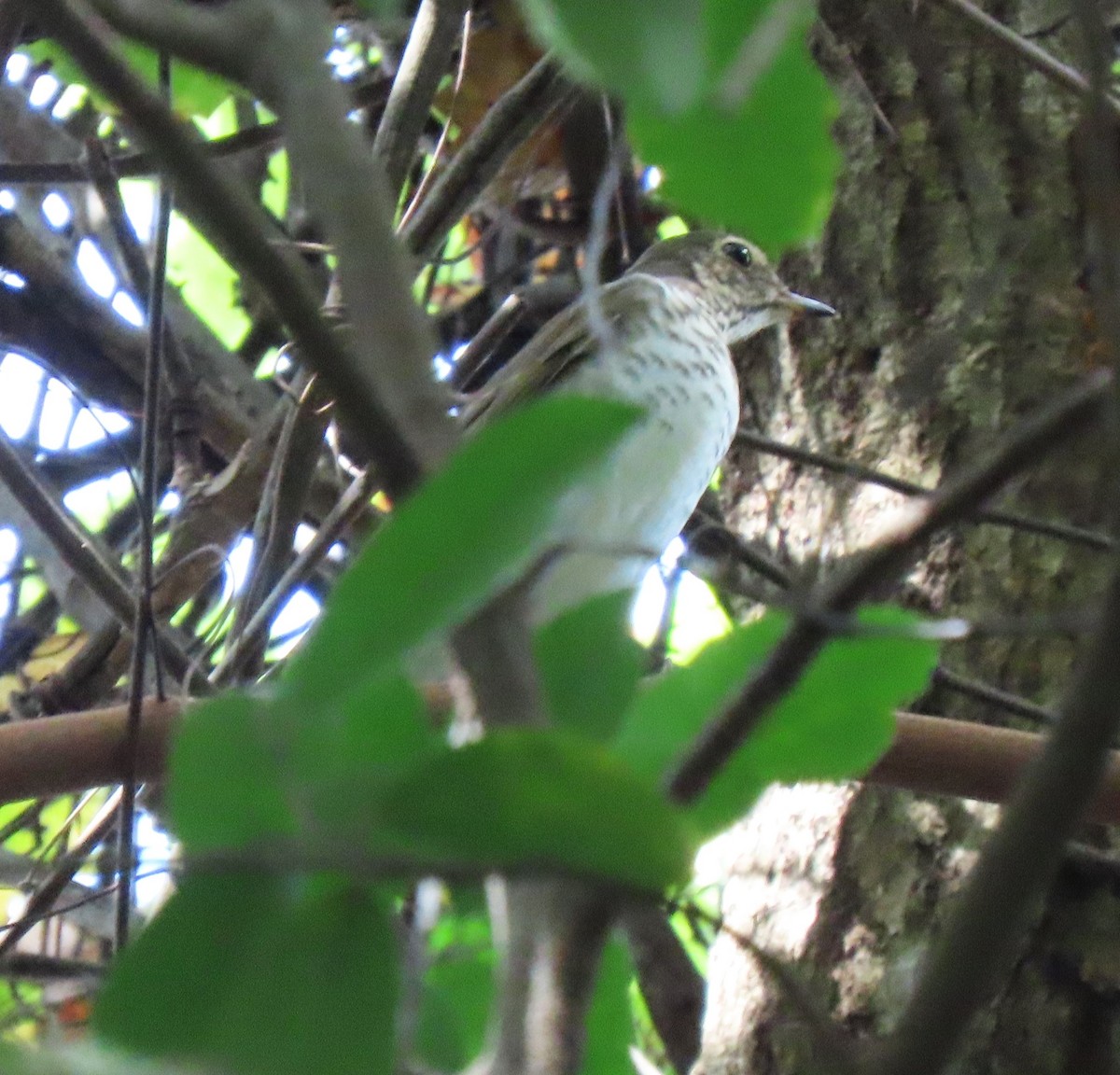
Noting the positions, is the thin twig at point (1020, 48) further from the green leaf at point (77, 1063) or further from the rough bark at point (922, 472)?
the green leaf at point (77, 1063)

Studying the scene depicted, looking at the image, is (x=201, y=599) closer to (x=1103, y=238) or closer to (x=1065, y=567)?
(x=1065, y=567)

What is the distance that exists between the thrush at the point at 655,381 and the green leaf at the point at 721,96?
3.30 ft

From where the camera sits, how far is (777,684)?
459 millimetres

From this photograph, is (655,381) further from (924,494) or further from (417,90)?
(924,494)

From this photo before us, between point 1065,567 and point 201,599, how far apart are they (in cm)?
132

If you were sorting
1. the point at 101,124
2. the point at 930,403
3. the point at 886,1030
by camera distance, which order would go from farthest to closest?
the point at 101,124 → the point at 930,403 → the point at 886,1030

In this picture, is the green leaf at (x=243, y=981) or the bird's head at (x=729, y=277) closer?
the green leaf at (x=243, y=981)

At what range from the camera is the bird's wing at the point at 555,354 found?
6.53 feet

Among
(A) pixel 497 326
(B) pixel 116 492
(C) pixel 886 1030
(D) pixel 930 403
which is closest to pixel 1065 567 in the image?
(D) pixel 930 403

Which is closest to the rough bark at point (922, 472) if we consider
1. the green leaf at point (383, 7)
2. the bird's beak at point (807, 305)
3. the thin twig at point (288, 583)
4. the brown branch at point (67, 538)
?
the bird's beak at point (807, 305)

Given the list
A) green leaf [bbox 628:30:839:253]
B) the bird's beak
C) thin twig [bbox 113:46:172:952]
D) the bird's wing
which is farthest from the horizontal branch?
the bird's beak

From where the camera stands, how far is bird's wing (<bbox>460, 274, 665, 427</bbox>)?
6.53 feet

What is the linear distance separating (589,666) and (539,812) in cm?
9

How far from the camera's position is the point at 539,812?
1.28 feet
